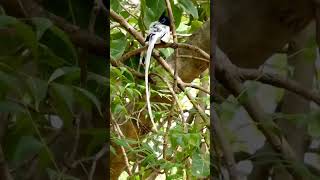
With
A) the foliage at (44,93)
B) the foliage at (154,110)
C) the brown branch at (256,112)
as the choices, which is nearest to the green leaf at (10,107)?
the foliage at (44,93)

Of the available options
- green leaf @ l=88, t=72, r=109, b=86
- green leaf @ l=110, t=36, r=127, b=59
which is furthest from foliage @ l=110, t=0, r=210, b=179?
green leaf @ l=88, t=72, r=109, b=86

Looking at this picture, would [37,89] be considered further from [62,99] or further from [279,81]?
[279,81]

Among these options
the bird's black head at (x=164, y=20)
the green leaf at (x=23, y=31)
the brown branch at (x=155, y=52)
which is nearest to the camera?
the green leaf at (x=23, y=31)

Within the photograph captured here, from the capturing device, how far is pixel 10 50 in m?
0.59

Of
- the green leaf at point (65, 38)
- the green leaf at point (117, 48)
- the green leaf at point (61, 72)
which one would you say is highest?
the green leaf at point (65, 38)

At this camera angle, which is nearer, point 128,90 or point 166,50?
point 128,90

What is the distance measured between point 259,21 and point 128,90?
0.42 m

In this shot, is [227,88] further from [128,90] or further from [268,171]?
[128,90]

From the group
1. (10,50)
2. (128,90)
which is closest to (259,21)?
(10,50)

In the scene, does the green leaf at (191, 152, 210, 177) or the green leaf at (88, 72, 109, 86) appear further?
the green leaf at (191, 152, 210, 177)

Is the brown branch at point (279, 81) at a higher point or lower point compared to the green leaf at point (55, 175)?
higher

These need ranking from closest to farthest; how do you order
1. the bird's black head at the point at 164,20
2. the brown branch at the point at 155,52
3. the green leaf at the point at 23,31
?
1. the green leaf at the point at 23,31
2. the brown branch at the point at 155,52
3. the bird's black head at the point at 164,20

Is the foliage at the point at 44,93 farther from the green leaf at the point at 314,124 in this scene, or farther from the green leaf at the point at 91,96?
the green leaf at the point at 314,124

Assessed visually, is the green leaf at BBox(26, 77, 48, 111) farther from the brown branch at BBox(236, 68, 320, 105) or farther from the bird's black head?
the bird's black head
